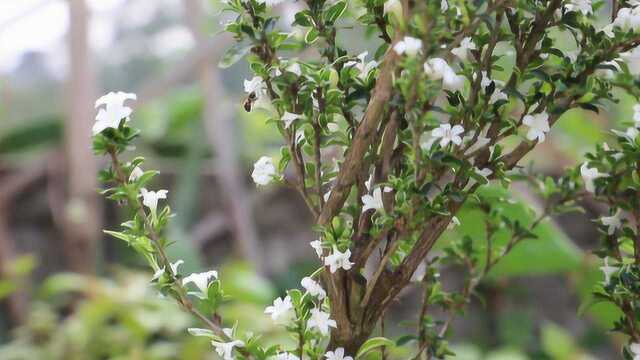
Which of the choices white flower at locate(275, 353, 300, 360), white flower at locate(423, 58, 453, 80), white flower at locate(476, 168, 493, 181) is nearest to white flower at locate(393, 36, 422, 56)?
white flower at locate(423, 58, 453, 80)

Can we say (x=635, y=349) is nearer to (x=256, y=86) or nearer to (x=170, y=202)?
(x=256, y=86)

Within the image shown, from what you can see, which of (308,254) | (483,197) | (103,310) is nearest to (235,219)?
(308,254)

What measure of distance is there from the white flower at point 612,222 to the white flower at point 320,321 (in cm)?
25

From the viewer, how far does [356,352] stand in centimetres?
57

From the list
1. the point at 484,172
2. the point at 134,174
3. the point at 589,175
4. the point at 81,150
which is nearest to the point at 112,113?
the point at 134,174

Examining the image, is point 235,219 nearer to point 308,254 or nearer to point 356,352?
point 308,254

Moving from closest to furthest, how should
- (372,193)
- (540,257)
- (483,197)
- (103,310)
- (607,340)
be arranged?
(372,193), (483,197), (540,257), (103,310), (607,340)

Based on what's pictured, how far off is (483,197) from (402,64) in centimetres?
27

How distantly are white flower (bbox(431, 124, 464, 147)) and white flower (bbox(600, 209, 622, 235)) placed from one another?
0.19 metres

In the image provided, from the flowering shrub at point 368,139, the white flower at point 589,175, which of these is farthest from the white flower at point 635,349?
the white flower at point 589,175

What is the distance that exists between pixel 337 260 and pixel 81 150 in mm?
1813

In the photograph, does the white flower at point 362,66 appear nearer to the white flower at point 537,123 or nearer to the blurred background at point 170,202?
the white flower at point 537,123

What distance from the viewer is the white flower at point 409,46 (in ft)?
1.46

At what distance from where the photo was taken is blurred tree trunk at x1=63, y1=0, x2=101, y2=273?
7.04 feet
